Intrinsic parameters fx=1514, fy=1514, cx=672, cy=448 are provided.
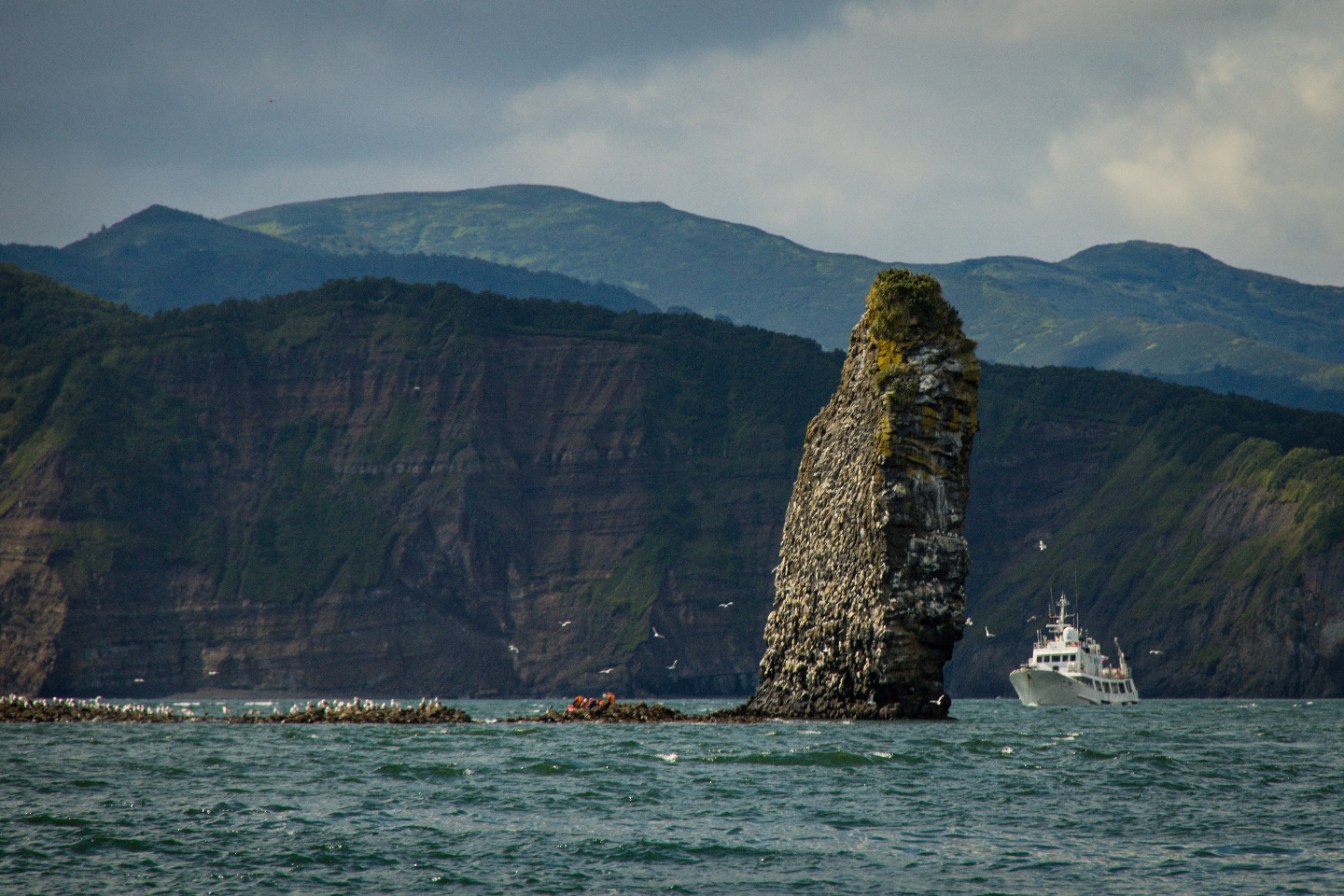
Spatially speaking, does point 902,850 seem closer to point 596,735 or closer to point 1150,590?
point 596,735

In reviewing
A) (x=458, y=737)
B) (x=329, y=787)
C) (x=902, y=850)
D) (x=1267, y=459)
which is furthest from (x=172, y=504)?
(x=902, y=850)

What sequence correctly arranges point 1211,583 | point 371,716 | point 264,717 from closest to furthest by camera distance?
point 371,716 → point 264,717 → point 1211,583

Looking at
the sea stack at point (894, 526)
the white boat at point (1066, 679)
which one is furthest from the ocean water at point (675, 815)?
the white boat at point (1066, 679)

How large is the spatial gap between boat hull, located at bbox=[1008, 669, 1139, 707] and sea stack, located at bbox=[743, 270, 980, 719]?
48186 millimetres

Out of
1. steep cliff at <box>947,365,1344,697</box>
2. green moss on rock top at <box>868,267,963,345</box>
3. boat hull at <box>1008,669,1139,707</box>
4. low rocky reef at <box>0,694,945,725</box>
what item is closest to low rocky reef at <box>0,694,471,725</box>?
low rocky reef at <box>0,694,945,725</box>

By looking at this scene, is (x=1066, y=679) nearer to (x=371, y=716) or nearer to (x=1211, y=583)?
(x=371, y=716)

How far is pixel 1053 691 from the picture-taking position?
11125 centimetres

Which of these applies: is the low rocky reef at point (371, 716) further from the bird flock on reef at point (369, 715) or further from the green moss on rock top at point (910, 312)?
the green moss on rock top at point (910, 312)

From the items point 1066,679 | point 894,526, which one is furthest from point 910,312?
point 1066,679

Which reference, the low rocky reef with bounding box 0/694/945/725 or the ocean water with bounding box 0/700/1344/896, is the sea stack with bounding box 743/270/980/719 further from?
the low rocky reef with bounding box 0/694/945/725

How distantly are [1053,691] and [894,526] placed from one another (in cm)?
5649

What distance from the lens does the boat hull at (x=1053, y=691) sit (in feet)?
362

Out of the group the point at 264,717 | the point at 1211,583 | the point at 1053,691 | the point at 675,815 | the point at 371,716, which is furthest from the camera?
the point at 1211,583

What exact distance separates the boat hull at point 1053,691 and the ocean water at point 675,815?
2179 inches
